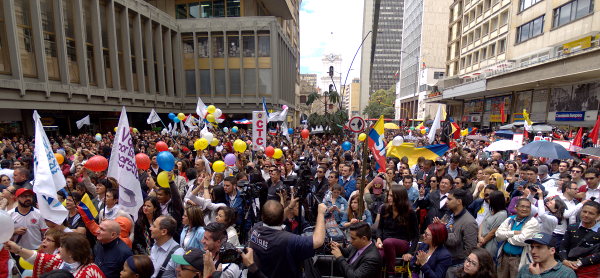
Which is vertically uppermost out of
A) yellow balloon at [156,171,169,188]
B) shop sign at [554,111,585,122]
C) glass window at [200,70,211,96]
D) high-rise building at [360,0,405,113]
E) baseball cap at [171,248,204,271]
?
high-rise building at [360,0,405,113]

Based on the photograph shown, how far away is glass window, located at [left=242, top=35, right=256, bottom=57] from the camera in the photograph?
29.2 m

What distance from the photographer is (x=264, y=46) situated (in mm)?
29297

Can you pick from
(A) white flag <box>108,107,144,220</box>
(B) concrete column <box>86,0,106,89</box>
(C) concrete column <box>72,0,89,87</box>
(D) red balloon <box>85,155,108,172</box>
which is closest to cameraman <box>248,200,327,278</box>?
(A) white flag <box>108,107,144,220</box>

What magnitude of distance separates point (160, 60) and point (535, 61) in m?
30.2

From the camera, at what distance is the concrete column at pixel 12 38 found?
14.5m

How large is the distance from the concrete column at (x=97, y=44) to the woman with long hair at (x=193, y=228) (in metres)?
21.1

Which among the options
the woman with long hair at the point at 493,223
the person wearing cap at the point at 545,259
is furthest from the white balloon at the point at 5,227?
the woman with long hair at the point at 493,223

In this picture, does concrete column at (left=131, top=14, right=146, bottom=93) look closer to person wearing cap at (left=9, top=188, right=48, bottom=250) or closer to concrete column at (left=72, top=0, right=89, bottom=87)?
concrete column at (left=72, top=0, right=89, bottom=87)

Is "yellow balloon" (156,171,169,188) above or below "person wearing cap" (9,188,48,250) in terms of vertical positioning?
above

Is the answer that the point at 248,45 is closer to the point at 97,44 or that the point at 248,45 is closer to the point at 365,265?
the point at 97,44

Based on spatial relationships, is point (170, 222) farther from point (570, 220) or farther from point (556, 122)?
point (556, 122)

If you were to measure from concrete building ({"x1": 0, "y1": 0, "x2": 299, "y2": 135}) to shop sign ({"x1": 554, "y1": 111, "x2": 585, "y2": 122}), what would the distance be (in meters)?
23.1

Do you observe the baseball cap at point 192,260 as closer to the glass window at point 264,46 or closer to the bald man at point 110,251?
the bald man at point 110,251

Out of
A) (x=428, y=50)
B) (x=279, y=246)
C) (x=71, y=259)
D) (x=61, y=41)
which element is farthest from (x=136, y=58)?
(x=428, y=50)
